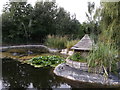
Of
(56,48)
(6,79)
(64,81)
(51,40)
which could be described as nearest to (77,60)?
(64,81)

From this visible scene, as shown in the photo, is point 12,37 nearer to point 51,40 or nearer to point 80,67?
point 51,40

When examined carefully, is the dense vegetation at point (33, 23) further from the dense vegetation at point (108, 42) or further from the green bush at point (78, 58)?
the green bush at point (78, 58)

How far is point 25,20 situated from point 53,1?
4045 mm

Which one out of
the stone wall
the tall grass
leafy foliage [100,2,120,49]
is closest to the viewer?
the tall grass

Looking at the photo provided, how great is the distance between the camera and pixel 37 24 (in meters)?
14.0

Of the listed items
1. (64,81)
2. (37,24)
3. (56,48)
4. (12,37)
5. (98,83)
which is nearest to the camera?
(98,83)

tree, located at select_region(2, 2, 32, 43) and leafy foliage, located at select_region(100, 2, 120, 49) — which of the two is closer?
leafy foliage, located at select_region(100, 2, 120, 49)

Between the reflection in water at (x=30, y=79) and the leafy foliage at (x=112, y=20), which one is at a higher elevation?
the leafy foliage at (x=112, y=20)

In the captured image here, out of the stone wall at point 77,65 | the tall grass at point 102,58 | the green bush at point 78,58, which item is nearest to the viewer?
the tall grass at point 102,58

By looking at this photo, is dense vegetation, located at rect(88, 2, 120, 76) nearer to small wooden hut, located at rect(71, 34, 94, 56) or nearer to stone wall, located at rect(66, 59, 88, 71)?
stone wall, located at rect(66, 59, 88, 71)

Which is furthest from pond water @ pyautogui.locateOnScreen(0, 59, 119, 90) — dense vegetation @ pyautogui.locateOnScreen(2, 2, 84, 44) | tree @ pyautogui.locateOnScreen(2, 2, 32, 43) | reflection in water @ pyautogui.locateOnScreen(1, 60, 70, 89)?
tree @ pyautogui.locateOnScreen(2, 2, 32, 43)

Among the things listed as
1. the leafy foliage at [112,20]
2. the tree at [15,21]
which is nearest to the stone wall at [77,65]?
the leafy foliage at [112,20]

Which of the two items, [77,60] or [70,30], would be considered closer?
[77,60]

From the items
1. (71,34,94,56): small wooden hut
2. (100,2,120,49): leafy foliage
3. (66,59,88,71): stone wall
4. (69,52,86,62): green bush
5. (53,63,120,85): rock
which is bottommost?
(53,63,120,85): rock
